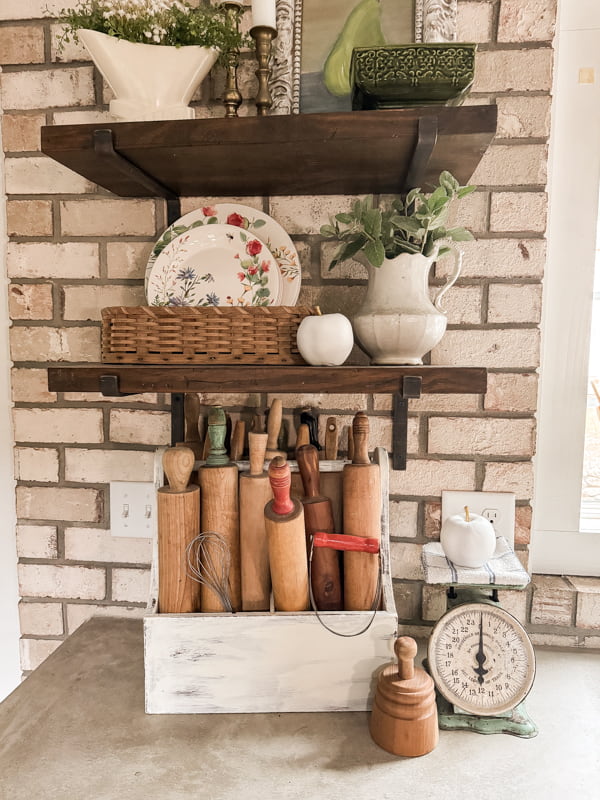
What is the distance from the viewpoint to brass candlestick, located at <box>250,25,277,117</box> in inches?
35.8

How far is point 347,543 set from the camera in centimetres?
86

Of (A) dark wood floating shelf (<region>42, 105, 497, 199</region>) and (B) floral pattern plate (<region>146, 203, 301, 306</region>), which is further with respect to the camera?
(B) floral pattern plate (<region>146, 203, 301, 306</region>)

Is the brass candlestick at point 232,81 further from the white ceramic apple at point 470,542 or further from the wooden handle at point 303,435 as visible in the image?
the white ceramic apple at point 470,542

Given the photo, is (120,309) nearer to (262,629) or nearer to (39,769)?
(262,629)

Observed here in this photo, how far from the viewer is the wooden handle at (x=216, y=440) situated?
91 centimetres

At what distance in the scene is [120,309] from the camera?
90 centimetres

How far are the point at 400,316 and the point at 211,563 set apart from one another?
0.49m

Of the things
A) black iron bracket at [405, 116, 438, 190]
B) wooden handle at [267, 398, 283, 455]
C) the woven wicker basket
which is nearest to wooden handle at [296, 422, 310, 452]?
wooden handle at [267, 398, 283, 455]

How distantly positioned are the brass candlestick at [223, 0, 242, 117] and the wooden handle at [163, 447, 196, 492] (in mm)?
587

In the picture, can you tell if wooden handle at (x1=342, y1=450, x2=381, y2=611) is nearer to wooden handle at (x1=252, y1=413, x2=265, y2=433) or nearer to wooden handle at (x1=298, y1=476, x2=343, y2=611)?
wooden handle at (x1=298, y1=476, x2=343, y2=611)

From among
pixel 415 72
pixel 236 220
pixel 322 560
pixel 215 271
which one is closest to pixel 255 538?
pixel 322 560

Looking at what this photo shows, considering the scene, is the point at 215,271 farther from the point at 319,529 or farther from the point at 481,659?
the point at 481,659

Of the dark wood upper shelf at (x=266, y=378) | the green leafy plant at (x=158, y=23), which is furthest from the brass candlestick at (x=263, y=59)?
the dark wood upper shelf at (x=266, y=378)

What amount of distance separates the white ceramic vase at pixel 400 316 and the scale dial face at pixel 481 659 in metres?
0.41
